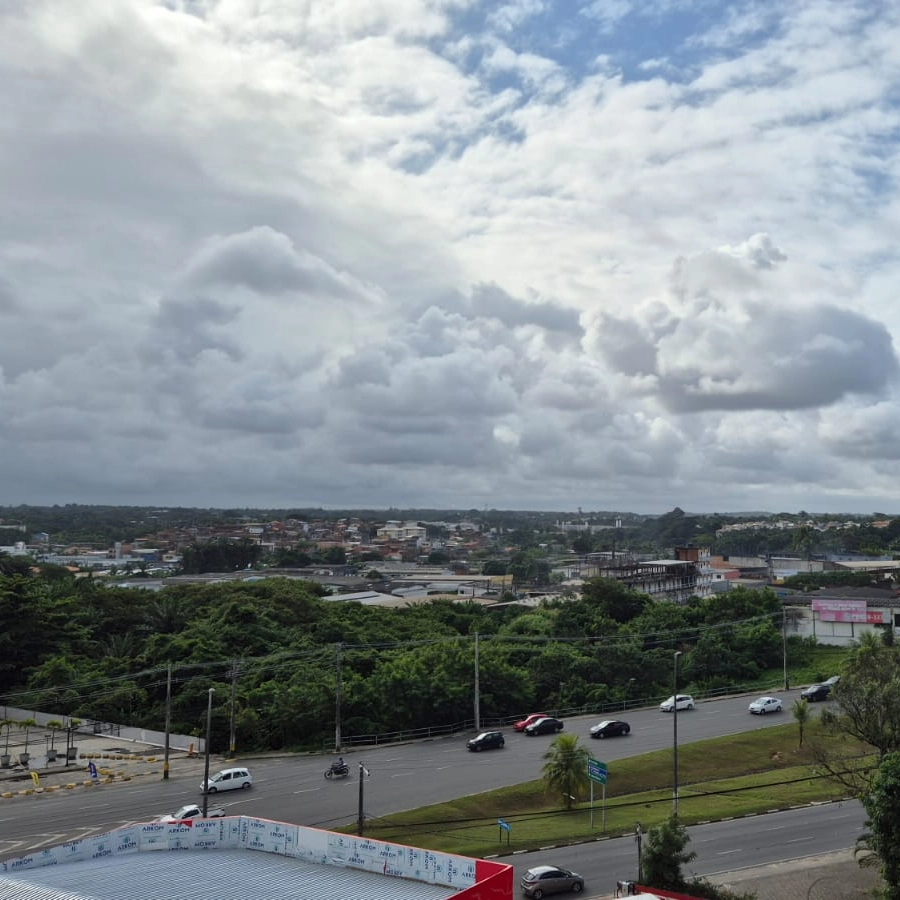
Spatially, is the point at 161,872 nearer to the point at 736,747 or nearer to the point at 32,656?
the point at 736,747

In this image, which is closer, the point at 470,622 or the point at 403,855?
the point at 403,855

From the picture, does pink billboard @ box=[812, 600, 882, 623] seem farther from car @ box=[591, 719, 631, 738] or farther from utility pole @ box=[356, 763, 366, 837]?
utility pole @ box=[356, 763, 366, 837]

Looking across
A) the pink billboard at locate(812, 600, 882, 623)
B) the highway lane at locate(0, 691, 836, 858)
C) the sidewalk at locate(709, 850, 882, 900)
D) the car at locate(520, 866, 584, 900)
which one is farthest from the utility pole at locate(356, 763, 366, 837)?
the pink billboard at locate(812, 600, 882, 623)

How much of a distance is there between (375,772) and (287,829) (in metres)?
24.1

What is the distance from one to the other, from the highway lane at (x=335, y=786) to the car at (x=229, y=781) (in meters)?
0.40

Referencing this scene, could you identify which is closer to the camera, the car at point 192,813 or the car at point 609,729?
the car at point 192,813

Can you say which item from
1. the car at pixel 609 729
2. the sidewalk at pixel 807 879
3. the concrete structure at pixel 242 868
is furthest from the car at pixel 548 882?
the car at pixel 609 729

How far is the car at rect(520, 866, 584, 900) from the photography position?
2639 centimetres

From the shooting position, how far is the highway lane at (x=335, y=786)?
3591 centimetres

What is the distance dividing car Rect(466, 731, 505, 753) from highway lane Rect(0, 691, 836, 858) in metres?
0.54

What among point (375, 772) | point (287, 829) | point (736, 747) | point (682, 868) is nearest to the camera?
point (287, 829)

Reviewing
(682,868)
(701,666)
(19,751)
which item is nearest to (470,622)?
(701,666)

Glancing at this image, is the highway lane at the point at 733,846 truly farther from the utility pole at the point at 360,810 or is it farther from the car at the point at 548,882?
the utility pole at the point at 360,810

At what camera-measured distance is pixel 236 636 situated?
6581 centimetres
